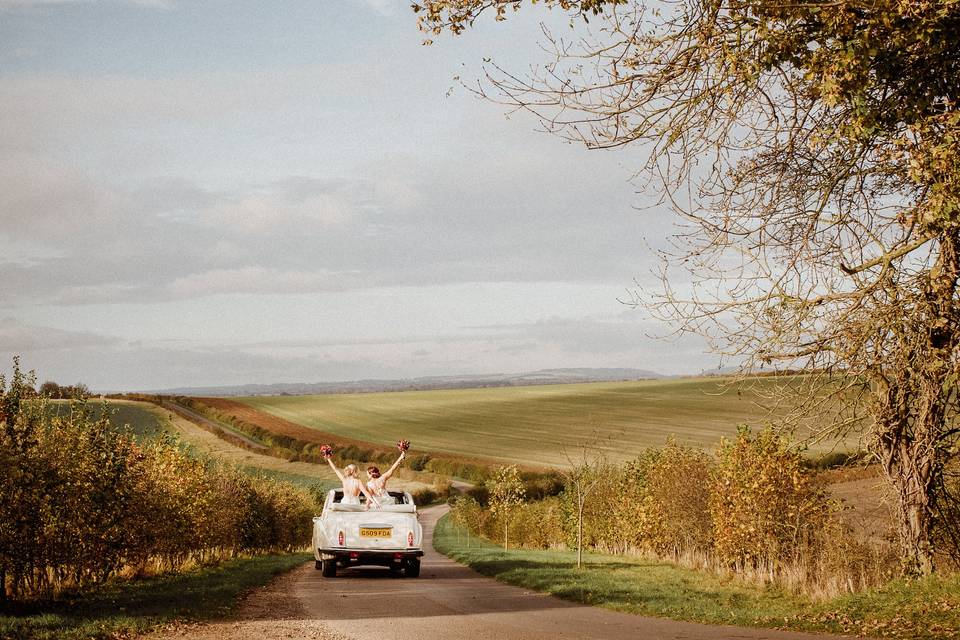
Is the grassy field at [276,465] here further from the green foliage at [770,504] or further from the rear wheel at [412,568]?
the green foliage at [770,504]

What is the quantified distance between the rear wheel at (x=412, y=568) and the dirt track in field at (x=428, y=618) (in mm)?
1335

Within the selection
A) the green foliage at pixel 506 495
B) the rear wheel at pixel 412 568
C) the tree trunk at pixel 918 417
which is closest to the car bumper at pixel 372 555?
the rear wheel at pixel 412 568

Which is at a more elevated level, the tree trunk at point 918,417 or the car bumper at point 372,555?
the tree trunk at point 918,417

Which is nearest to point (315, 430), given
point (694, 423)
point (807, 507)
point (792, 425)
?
point (694, 423)

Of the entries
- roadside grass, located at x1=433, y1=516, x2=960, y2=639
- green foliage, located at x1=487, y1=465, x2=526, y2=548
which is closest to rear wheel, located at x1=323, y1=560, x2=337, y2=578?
roadside grass, located at x1=433, y1=516, x2=960, y2=639

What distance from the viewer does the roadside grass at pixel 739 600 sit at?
12008 millimetres

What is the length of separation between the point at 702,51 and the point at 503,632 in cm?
769

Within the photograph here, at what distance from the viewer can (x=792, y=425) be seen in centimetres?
1344

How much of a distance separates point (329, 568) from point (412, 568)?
6.21 ft

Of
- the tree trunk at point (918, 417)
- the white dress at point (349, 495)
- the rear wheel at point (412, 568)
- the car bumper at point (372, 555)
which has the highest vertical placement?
the tree trunk at point (918, 417)

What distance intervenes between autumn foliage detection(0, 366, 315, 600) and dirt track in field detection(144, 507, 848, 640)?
2794 millimetres

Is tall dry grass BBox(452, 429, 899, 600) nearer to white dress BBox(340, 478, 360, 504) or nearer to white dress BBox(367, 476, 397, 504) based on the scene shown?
white dress BBox(367, 476, 397, 504)

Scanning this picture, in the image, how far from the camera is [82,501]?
14.2 metres

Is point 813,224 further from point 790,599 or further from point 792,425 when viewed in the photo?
point 790,599
